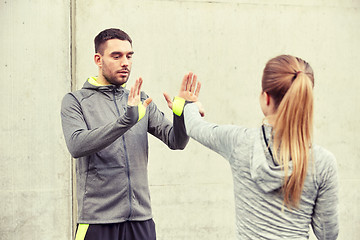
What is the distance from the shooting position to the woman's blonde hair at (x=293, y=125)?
2.08 meters

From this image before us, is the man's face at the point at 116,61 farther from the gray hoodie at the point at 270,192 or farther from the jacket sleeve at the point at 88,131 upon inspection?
the gray hoodie at the point at 270,192

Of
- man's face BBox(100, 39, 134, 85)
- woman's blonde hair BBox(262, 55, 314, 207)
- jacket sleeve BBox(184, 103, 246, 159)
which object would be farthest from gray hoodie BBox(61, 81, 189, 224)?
woman's blonde hair BBox(262, 55, 314, 207)

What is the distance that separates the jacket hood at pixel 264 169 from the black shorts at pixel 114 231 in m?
1.13

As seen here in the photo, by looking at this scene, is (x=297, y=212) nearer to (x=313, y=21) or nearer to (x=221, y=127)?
(x=221, y=127)

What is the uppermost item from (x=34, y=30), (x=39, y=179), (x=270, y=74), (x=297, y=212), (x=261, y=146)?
(x=34, y=30)

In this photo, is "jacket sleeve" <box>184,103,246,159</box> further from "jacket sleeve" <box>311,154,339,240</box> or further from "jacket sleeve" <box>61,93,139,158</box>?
"jacket sleeve" <box>61,93,139,158</box>

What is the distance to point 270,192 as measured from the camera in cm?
214

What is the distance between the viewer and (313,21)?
5.29 metres

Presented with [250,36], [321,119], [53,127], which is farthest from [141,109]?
[321,119]

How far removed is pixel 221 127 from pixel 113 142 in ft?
3.28

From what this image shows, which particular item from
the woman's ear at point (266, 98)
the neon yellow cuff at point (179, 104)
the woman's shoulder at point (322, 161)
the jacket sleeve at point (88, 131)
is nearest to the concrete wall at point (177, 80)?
the jacket sleeve at point (88, 131)

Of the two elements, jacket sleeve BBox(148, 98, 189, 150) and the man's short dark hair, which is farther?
the man's short dark hair

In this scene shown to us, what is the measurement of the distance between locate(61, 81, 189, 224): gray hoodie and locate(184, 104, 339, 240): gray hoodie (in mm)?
912

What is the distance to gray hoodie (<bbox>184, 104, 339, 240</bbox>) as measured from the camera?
2105 mm
